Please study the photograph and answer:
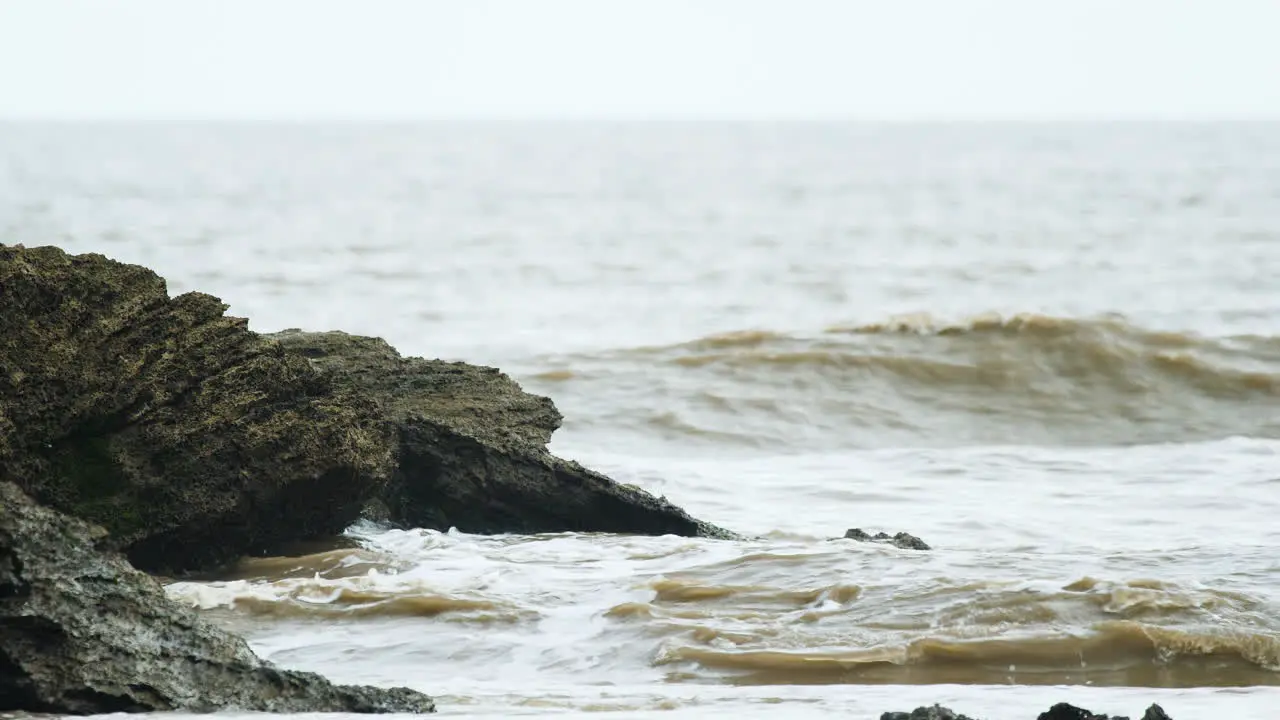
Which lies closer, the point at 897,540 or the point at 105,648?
the point at 105,648

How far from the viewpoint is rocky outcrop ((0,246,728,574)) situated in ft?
17.5

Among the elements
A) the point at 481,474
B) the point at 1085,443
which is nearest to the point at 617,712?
the point at 481,474

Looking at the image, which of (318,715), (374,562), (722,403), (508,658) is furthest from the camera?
(722,403)

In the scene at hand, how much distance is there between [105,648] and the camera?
3971 millimetres

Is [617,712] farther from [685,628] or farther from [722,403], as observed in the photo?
[722,403]

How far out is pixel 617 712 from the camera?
439 centimetres

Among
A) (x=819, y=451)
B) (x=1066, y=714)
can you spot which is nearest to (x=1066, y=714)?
(x=1066, y=714)

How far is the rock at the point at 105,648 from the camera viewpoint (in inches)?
152

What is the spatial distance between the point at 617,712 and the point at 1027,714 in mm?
1206

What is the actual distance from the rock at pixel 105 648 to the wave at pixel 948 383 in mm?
8089

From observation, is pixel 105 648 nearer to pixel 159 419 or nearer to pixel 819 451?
pixel 159 419

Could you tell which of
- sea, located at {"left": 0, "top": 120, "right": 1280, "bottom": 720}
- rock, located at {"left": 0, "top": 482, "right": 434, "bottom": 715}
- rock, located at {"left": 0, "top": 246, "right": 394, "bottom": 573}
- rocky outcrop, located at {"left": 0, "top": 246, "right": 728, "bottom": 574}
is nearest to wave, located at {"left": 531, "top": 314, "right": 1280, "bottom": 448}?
sea, located at {"left": 0, "top": 120, "right": 1280, "bottom": 720}

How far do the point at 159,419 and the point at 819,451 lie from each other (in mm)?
6917

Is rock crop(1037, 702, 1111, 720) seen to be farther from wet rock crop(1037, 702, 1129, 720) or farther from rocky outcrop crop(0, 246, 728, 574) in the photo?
rocky outcrop crop(0, 246, 728, 574)
